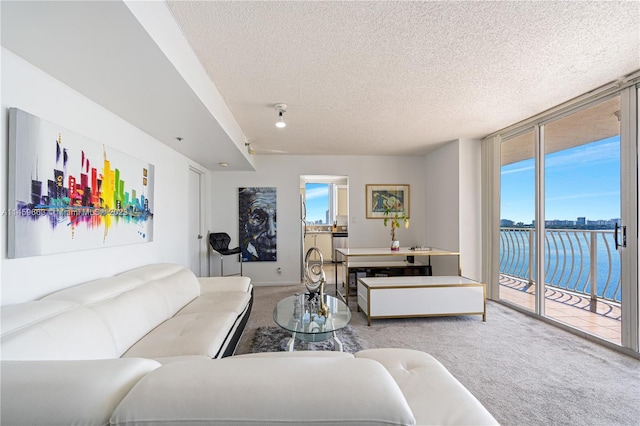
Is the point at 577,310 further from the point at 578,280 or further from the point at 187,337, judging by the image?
the point at 187,337

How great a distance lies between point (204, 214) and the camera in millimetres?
5086

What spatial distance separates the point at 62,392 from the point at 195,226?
4.32 m

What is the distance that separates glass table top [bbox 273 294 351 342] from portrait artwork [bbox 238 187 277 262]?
2.79m

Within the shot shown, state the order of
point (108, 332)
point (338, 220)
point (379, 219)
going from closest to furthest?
point (108, 332) → point (379, 219) → point (338, 220)

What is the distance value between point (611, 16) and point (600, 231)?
297cm

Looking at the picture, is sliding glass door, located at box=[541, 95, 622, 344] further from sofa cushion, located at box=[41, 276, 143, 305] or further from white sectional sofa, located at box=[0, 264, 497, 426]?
sofa cushion, located at box=[41, 276, 143, 305]

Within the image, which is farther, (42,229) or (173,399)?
(42,229)

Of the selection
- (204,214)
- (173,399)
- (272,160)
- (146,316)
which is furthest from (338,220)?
(173,399)

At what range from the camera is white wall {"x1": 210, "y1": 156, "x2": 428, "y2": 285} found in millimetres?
5324

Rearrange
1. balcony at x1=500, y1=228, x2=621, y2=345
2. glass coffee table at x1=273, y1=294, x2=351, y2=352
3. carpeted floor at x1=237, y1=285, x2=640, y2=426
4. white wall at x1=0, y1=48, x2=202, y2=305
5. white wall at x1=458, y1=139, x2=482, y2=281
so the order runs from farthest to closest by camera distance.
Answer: white wall at x1=458, y1=139, x2=482, y2=281 → balcony at x1=500, y1=228, x2=621, y2=345 → glass coffee table at x1=273, y1=294, x2=351, y2=352 → carpeted floor at x1=237, y1=285, x2=640, y2=426 → white wall at x1=0, y1=48, x2=202, y2=305

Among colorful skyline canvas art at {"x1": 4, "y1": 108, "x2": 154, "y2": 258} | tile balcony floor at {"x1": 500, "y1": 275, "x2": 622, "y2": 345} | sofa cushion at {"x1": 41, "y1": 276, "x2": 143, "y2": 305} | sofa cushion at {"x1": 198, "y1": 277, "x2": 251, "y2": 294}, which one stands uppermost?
colorful skyline canvas art at {"x1": 4, "y1": 108, "x2": 154, "y2": 258}

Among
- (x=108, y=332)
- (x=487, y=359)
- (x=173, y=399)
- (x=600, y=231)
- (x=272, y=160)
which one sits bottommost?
(x=487, y=359)

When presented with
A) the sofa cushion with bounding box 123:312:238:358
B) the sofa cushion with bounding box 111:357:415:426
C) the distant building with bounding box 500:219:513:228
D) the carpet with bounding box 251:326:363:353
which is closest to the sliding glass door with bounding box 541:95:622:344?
the distant building with bounding box 500:219:513:228

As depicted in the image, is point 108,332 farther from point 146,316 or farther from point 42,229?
point 42,229
